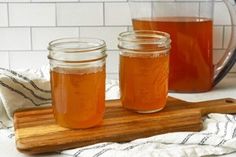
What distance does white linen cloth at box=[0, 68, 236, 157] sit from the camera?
696 mm

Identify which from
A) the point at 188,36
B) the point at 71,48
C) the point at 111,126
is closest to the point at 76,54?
the point at 71,48

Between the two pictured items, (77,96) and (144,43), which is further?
(144,43)

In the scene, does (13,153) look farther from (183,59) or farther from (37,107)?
(183,59)

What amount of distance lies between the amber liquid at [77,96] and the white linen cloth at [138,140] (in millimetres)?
62

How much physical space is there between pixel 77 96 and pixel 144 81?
0.14 meters

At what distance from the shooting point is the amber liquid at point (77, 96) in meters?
0.75

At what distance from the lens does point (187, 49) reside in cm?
99

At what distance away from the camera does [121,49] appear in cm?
86

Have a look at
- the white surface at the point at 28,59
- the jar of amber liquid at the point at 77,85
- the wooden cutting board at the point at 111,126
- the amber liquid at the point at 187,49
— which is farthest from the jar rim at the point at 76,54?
the white surface at the point at 28,59

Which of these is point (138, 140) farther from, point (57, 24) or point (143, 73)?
point (57, 24)

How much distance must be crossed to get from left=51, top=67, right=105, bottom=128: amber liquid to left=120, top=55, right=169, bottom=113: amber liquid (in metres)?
0.08

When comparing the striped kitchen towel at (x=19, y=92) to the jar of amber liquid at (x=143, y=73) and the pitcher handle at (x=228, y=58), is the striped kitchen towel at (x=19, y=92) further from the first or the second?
the pitcher handle at (x=228, y=58)

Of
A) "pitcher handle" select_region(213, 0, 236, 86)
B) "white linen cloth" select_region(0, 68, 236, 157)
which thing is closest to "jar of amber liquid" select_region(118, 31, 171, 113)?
"white linen cloth" select_region(0, 68, 236, 157)

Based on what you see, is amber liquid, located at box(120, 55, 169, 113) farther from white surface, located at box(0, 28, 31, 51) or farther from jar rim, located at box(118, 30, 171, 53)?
white surface, located at box(0, 28, 31, 51)
